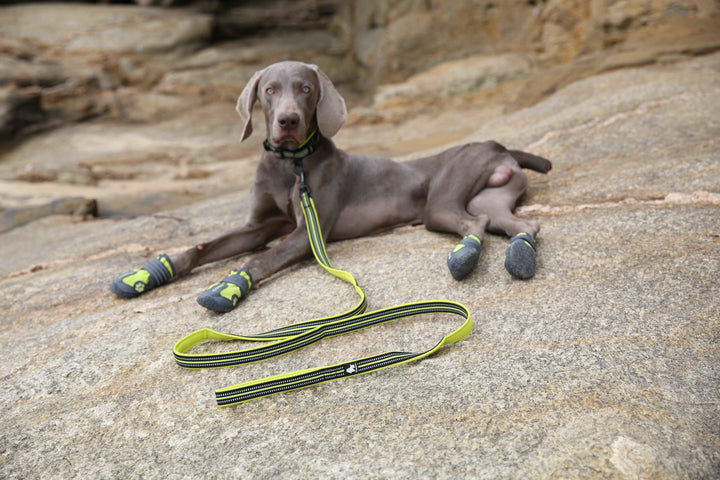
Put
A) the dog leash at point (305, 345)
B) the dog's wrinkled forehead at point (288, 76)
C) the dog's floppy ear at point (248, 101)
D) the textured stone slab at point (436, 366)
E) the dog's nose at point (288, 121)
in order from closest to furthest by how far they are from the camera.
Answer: the textured stone slab at point (436, 366) → the dog leash at point (305, 345) → the dog's nose at point (288, 121) → the dog's wrinkled forehead at point (288, 76) → the dog's floppy ear at point (248, 101)

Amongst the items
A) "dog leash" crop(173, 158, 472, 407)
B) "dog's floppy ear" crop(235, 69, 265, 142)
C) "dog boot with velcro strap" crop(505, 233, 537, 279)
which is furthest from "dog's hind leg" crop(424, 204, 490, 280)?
"dog's floppy ear" crop(235, 69, 265, 142)

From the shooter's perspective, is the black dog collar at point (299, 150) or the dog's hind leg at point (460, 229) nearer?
the dog's hind leg at point (460, 229)

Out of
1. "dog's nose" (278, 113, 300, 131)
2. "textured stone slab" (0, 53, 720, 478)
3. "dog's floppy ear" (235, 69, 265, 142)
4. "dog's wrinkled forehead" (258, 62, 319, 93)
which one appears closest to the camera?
"textured stone slab" (0, 53, 720, 478)

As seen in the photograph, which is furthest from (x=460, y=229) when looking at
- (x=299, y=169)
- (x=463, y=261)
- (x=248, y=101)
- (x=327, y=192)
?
(x=248, y=101)

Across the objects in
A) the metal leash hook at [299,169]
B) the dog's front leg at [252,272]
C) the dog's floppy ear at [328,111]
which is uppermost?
the dog's floppy ear at [328,111]

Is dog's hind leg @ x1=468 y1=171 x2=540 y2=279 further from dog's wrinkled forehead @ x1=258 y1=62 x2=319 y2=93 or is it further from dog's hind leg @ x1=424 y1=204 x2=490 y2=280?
dog's wrinkled forehead @ x1=258 y1=62 x2=319 y2=93

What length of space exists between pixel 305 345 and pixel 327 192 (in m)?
1.20

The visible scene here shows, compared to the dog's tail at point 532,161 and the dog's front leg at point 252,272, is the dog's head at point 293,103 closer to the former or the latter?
the dog's front leg at point 252,272

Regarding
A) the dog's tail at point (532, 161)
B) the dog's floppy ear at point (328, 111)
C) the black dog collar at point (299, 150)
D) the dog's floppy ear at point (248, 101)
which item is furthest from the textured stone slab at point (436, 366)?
the dog's floppy ear at point (248, 101)

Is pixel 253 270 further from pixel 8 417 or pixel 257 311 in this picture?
pixel 8 417

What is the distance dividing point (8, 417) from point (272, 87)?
6.26ft

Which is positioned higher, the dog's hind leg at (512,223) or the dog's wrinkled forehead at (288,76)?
the dog's wrinkled forehead at (288,76)

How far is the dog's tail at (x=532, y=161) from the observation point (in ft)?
11.0

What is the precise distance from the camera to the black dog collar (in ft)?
9.92
